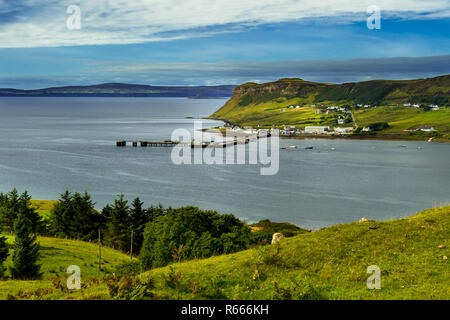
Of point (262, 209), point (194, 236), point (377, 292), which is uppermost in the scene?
point (377, 292)

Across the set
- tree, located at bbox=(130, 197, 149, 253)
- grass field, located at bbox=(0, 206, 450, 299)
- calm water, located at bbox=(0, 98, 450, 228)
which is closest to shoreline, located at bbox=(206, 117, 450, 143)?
calm water, located at bbox=(0, 98, 450, 228)

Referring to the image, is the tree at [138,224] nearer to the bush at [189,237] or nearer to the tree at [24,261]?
the bush at [189,237]

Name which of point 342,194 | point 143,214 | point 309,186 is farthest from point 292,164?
point 143,214

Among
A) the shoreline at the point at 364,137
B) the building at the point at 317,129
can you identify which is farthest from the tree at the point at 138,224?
the building at the point at 317,129

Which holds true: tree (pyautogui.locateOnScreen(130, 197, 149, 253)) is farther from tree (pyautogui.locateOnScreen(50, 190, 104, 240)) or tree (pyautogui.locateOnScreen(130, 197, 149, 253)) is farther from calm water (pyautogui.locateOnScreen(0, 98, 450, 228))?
calm water (pyautogui.locateOnScreen(0, 98, 450, 228))

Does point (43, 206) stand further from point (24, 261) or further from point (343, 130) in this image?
point (343, 130)
